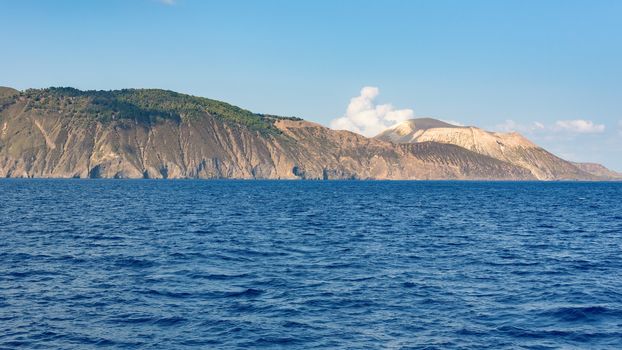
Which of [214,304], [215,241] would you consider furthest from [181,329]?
[215,241]

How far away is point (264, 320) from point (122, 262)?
16.4 metres

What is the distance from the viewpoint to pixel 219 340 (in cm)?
2284

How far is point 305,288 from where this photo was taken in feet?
103

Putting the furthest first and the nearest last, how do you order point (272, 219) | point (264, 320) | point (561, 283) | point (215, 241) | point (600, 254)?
point (272, 219) < point (215, 241) < point (600, 254) < point (561, 283) < point (264, 320)

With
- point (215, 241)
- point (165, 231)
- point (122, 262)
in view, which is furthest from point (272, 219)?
point (122, 262)

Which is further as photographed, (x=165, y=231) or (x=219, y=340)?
(x=165, y=231)

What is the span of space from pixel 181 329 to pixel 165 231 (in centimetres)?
3352

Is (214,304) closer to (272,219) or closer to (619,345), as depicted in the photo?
(619,345)

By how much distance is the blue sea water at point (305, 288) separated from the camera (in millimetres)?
23625

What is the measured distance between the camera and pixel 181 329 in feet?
78.9

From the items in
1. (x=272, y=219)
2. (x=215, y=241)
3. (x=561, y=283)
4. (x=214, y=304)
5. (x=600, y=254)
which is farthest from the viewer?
(x=272, y=219)

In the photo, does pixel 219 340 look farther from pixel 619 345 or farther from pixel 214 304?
pixel 619 345

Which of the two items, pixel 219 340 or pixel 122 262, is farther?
pixel 122 262

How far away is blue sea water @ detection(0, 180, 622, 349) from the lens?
23.6 meters
